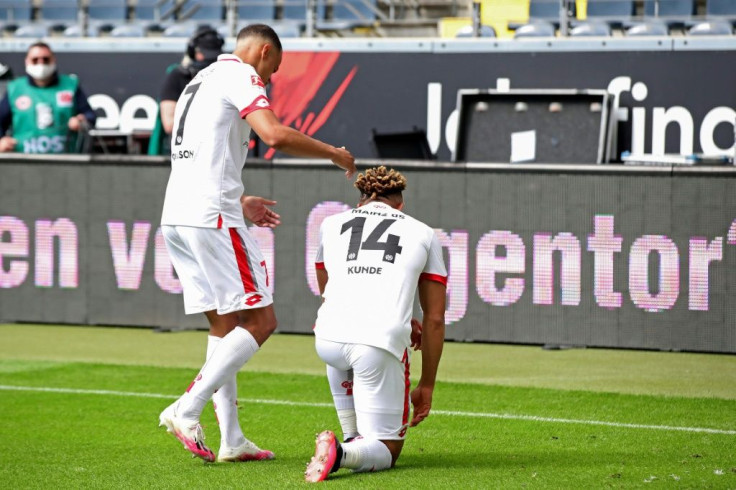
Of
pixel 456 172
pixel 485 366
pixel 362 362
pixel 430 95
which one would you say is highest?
pixel 430 95

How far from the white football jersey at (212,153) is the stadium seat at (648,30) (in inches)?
340

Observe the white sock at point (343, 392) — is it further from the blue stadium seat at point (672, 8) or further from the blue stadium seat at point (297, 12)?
the blue stadium seat at point (297, 12)

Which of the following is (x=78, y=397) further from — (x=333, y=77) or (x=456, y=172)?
(x=333, y=77)

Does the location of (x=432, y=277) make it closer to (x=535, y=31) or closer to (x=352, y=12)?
(x=535, y=31)

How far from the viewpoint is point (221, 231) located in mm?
5625

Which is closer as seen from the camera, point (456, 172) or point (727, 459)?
point (727, 459)

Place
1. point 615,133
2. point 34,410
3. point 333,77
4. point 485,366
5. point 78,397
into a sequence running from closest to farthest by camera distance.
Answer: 1. point 34,410
2. point 78,397
3. point 485,366
4. point 615,133
5. point 333,77

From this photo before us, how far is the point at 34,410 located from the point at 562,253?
449 cm

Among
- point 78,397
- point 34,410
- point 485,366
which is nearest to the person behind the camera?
point 34,410

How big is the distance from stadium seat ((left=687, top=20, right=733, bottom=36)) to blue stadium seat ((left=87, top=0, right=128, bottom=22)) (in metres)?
8.56

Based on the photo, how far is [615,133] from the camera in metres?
12.9

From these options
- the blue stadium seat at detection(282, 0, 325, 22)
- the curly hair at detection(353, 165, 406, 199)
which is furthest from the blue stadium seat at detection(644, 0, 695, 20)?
the curly hair at detection(353, 165, 406, 199)

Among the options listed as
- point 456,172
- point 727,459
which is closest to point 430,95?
point 456,172

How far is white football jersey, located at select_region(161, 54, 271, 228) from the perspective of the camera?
5.61 m
